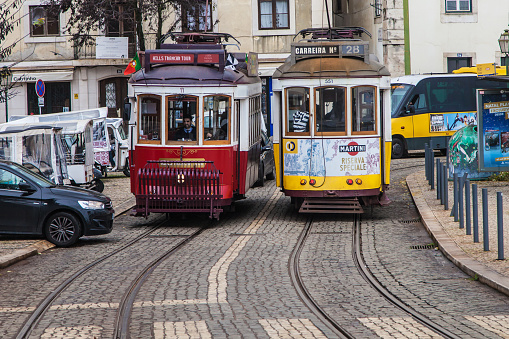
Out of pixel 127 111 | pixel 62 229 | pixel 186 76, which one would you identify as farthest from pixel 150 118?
pixel 62 229

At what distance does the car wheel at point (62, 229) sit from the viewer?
14047 mm

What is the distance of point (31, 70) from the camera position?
121ft

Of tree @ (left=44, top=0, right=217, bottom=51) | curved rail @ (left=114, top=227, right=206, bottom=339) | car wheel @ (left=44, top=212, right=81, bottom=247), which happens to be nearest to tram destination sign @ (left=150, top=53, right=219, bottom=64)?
car wheel @ (left=44, top=212, right=81, bottom=247)

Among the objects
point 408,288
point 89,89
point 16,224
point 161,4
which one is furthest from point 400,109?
point 408,288

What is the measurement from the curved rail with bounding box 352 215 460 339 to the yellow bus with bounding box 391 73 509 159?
1672cm

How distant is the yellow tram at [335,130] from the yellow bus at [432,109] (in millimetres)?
14818

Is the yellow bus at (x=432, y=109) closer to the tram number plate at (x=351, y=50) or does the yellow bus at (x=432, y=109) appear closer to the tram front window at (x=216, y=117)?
the tram number plate at (x=351, y=50)

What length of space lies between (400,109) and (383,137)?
1492cm

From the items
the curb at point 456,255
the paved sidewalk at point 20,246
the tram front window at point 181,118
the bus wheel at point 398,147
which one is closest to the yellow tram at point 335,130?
the curb at point 456,255

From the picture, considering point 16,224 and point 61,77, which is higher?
point 61,77

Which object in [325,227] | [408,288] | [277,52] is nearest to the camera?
[408,288]

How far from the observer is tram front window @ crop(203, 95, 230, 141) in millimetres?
15945

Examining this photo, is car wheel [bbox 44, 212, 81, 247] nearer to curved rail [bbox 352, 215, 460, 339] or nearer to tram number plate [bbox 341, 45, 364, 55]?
curved rail [bbox 352, 215, 460, 339]

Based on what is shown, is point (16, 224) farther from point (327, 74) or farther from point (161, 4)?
point (161, 4)
